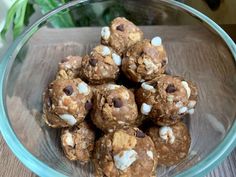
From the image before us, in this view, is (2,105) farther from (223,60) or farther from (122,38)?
(223,60)

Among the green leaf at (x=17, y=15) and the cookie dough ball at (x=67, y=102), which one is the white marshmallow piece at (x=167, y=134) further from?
the green leaf at (x=17, y=15)

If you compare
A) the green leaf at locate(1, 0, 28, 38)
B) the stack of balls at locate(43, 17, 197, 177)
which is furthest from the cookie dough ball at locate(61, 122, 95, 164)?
the green leaf at locate(1, 0, 28, 38)

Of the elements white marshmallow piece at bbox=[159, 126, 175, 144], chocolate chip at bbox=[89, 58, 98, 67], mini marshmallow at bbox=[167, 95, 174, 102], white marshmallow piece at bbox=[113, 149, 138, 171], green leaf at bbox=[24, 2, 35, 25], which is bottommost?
green leaf at bbox=[24, 2, 35, 25]

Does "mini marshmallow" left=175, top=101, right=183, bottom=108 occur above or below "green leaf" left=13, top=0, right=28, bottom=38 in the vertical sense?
above

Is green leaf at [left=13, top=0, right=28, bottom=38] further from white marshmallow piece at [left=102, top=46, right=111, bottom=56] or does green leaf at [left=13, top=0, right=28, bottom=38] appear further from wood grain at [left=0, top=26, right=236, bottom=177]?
white marshmallow piece at [left=102, top=46, right=111, bottom=56]

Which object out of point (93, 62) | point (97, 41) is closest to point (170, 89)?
point (93, 62)

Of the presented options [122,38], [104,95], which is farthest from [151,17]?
[104,95]

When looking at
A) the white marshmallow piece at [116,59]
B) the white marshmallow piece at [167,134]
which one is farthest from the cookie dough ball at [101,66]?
the white marshmallow piece at [167,134]
